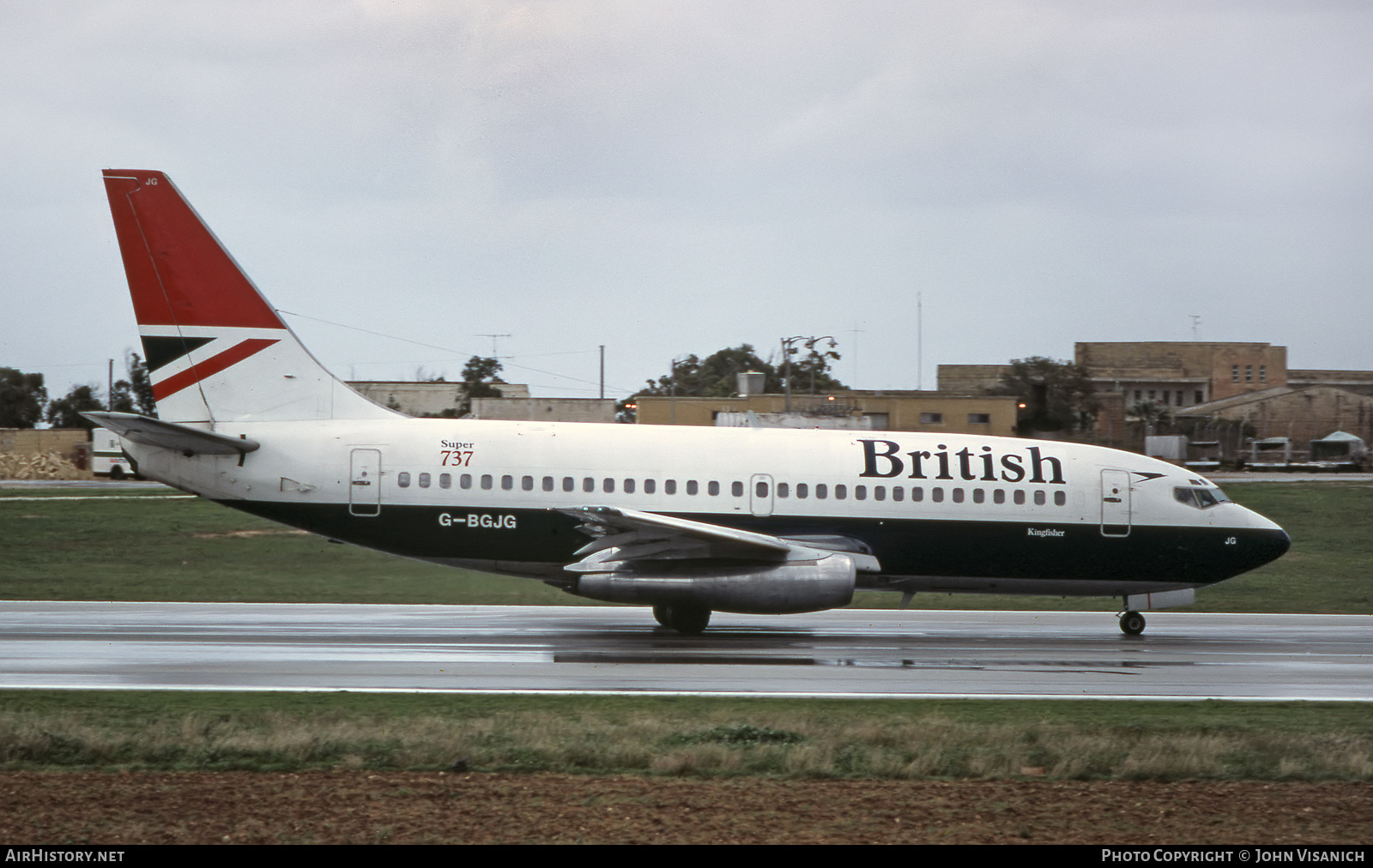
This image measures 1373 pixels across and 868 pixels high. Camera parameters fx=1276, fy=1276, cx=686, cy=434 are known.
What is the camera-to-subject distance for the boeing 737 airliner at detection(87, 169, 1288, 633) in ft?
70.1

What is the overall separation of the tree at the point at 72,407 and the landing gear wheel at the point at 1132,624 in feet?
308

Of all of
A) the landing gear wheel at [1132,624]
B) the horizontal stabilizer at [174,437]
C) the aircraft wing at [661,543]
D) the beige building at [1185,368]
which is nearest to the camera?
the aircraft wing at [661,543]

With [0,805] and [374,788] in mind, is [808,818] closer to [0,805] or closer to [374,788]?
[374,788]

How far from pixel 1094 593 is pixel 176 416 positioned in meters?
16.5

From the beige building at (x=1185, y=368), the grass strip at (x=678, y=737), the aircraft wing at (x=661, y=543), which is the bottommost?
the grass strip at (x=678, y=737)

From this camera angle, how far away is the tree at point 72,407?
336ft

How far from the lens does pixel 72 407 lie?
10412 centimetres

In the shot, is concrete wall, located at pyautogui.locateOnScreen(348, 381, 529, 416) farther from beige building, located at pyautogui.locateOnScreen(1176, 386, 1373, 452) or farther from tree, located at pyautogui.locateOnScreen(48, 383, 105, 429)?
beige building, located at pyautogui.locateOnScreen(1176, 386, 1373, 452)

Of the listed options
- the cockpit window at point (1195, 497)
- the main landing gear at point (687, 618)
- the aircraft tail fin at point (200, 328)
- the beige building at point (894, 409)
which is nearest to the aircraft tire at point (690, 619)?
the main landing gear at point (687, 618)

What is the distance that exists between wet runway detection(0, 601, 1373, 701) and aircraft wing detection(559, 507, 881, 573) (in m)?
1.37

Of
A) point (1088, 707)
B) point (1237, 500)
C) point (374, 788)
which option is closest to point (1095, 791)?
point (1088, 707)

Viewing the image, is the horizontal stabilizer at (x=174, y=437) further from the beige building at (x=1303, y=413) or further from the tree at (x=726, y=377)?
the beige building at (x=1303, y=413)

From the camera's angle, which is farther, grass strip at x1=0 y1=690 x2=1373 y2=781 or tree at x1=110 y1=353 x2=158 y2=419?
tree at x1=110 y1=353 x2=158 y2=419

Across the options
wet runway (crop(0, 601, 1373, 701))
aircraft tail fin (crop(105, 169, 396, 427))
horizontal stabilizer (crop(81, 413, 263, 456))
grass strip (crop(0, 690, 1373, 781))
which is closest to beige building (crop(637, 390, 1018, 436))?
wet runway (crop(0, 601, 1373, 701))
